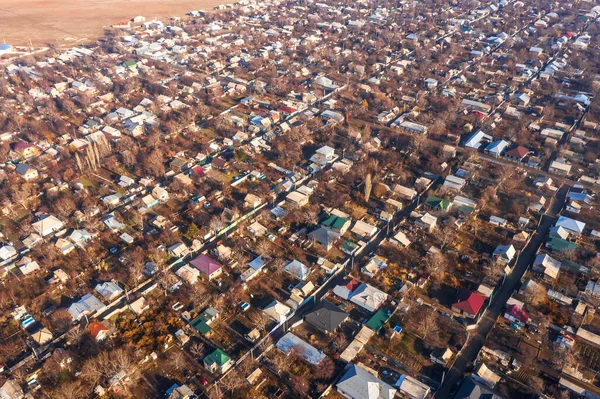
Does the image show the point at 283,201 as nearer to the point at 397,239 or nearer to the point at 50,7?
the point at 397,239

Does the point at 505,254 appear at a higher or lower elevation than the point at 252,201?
A: lower

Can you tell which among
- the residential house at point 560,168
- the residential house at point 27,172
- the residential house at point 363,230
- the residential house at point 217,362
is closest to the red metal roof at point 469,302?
the residential house at point 363,230

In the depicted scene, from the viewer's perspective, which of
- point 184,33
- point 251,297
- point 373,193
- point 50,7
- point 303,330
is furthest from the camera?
point 50,7

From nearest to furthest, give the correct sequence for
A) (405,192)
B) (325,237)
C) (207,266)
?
(207,266) → (325,237) → (405,192)

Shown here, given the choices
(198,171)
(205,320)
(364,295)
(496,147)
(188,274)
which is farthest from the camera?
(496,147)

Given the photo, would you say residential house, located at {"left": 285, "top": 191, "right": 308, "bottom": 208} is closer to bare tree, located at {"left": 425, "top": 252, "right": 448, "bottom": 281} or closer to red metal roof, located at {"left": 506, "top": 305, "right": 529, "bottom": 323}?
bare tree, located at {"left": 425, "top": 252, "right": 448, "bottom": 281}

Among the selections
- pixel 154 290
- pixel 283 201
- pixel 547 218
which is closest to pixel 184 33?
pixel 283 201

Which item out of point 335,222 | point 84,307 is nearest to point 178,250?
point 84,307

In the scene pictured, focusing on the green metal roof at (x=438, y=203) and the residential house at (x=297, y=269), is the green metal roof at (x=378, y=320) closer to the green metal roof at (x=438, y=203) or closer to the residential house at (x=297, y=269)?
the residential house at (x=297, y=269)

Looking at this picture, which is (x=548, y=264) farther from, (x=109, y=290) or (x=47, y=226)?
(x=47, y=226)
